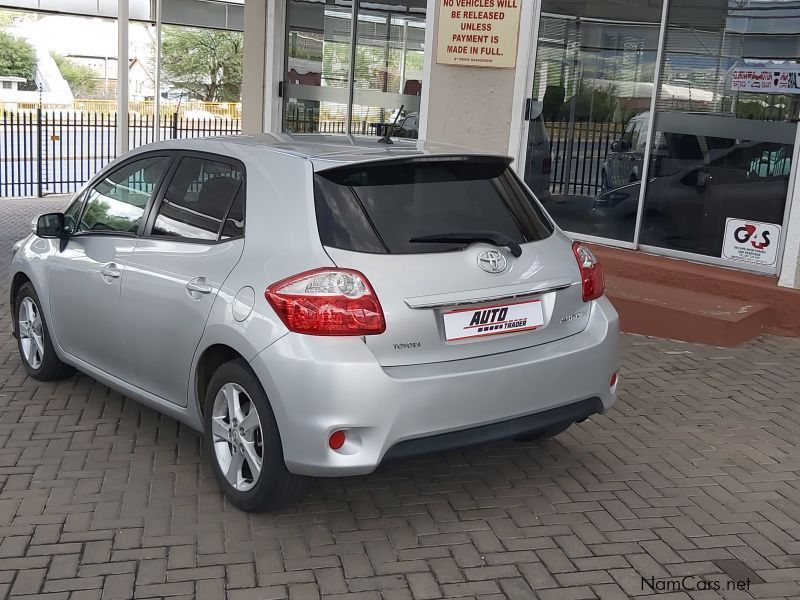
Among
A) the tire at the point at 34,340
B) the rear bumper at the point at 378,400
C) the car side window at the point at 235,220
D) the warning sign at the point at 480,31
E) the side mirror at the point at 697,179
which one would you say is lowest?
the tire at the point at 34,340

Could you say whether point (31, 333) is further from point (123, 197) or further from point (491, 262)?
point (491, 262)

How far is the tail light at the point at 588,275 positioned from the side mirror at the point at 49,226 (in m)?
2.82

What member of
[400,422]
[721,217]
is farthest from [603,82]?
[400,422]

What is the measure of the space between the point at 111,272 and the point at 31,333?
4.38 feet

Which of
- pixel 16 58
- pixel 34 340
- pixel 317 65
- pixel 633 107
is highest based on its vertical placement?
pixel 16 58

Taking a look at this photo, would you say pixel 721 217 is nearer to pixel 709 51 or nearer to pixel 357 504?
pixel 709 51

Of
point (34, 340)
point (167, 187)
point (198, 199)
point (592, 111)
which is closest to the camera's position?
point (198, 199)

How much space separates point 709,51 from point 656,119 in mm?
703

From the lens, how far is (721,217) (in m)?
7.89

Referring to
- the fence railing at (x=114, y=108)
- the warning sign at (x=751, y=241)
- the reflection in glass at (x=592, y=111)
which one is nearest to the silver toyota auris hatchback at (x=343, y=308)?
the warning sign at (x=751, y=241)

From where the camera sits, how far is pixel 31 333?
5.70 meters

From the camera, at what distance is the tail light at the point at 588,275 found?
421cm

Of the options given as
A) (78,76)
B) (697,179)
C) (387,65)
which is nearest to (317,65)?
(387,65)

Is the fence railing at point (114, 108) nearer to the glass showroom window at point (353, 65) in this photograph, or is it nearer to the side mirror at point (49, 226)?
the glass showroom window at point (353, 65)
